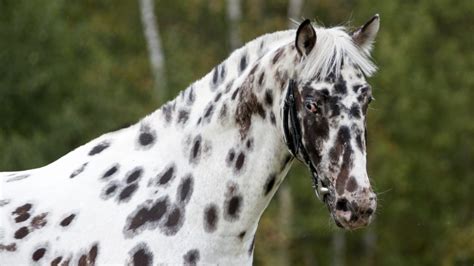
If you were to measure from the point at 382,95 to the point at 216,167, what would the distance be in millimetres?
26031

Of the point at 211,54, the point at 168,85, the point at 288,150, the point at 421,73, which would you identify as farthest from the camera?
the point at 211,54

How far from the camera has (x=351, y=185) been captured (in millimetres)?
6289

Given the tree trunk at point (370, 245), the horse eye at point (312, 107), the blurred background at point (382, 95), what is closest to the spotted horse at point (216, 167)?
the horse eye at point (312, 107)

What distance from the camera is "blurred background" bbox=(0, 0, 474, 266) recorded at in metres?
31.9

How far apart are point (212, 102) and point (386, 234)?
93.3 feet

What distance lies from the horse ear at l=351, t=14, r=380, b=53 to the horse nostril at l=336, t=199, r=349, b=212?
3.12 ft

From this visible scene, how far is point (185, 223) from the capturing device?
684 centimetres

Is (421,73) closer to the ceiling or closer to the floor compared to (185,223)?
closer to the floor

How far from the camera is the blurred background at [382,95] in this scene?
3188 cm

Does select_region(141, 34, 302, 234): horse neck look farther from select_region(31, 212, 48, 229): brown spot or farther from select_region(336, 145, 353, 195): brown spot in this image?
select_region(31, 212, 48, 229): brown spot

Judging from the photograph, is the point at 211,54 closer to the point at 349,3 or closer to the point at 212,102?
the point at 349,3

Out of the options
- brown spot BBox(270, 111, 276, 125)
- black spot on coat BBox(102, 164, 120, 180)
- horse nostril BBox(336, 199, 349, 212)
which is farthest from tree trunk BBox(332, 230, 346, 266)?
horse nostril BBox(336, 199, 349, 212)

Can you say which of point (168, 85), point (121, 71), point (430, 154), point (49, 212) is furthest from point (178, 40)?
point (49, 212)

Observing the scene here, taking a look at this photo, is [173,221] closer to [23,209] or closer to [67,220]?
[67,220]
